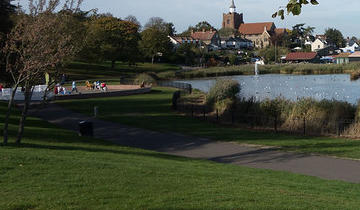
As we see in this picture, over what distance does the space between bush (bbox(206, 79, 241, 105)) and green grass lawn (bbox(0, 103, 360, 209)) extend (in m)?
17.8

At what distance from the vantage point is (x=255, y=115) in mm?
25375

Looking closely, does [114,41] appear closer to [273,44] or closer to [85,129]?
[85,129]

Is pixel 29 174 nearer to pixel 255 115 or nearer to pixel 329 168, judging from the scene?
pixel 329 168

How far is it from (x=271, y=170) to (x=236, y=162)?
2.07 meters

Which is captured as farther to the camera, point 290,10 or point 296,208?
point 296,208

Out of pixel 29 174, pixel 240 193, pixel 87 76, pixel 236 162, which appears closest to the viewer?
pixel 240 193

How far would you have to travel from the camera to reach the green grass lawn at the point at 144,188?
786cm

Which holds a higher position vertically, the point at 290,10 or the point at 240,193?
the point at 290,10

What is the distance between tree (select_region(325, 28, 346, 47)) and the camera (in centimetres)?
18088

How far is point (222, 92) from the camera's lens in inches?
1234

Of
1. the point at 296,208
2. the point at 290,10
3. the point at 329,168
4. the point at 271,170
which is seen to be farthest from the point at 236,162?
the point at 290,10

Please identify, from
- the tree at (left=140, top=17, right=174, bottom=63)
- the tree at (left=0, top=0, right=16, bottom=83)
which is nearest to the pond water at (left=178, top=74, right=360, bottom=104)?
the tree at (left=0, top=0, right=16, bottom=83)

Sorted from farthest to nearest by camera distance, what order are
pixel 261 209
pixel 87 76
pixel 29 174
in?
pixel 87 76
pixel 29 174
pixel 261 209

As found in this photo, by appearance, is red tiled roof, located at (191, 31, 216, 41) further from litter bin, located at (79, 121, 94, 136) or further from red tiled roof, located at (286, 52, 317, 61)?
litter bin, located at (79, 121, 94, 136)
